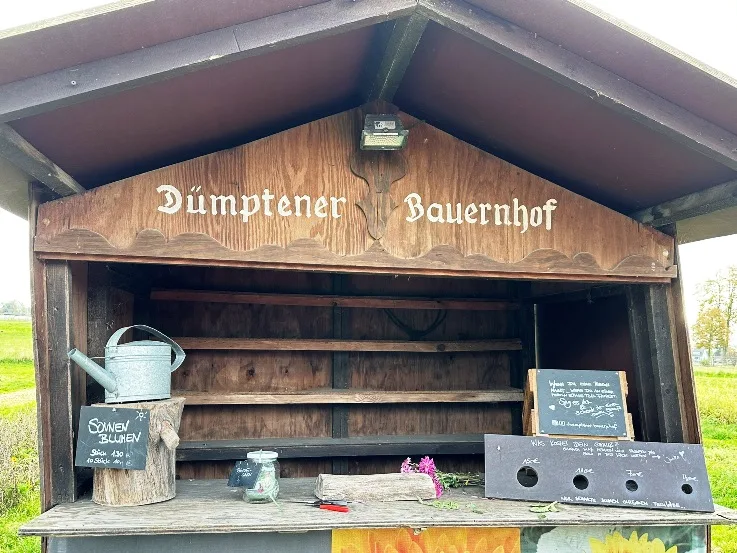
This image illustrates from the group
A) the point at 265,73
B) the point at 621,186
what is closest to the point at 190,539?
the point at 265,73

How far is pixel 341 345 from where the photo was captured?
4.14m

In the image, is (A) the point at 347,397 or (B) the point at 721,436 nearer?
(A) the point at 347,397

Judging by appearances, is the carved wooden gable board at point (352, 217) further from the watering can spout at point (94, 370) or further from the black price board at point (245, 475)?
→ the black price board at point (245, 475)

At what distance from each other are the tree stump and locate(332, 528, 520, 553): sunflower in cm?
87

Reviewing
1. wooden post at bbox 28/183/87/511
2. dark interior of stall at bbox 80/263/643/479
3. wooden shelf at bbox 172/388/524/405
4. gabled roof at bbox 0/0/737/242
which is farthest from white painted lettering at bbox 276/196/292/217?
wooden shelf at bbox 172/388/524/405

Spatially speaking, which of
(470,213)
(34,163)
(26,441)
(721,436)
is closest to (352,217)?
(470,213)

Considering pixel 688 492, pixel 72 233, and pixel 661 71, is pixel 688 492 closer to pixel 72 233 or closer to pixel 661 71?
pixel 661 71

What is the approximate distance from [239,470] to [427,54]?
7.19 ft

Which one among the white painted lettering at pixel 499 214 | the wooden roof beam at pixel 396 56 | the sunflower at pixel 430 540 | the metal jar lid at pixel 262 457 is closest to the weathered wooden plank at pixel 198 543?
the sunflower at pixel 430 540

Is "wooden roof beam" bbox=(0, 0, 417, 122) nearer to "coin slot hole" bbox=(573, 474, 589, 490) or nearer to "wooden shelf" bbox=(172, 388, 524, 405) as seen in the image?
"wooden shelf" bbox=(172, 388, 524, 405)

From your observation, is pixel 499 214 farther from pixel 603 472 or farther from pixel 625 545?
pixel 625 545

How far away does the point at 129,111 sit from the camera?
2.38m

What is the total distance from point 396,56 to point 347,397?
7.49 ft

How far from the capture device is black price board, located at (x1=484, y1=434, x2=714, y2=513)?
279 centimetres
